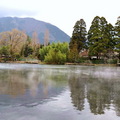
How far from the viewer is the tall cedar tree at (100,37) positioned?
143 ft

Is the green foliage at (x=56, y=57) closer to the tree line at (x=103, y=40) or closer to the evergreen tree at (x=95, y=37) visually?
the tree line at (x=103, y=40)

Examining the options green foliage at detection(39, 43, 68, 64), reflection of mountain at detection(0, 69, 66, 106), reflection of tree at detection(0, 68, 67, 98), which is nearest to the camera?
reflection of mountain at detection(0, 69, 66, 106)

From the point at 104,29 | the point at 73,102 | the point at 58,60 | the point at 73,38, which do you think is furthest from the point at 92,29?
the point at 73,102

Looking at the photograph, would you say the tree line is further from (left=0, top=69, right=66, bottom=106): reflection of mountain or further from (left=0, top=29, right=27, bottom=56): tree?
(left=0, top=69, right=66, bottom=106): reflection of mountain

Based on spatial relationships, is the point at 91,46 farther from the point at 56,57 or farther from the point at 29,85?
the point at 29,85

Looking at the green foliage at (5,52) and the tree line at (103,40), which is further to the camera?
the green foliage at (5,52)

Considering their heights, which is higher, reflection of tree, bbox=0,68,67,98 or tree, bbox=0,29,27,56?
tree, bbox=0,29,27,56

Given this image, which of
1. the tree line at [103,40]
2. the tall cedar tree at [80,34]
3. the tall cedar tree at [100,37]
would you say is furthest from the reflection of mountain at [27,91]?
the tall cedar tree at [80,34]

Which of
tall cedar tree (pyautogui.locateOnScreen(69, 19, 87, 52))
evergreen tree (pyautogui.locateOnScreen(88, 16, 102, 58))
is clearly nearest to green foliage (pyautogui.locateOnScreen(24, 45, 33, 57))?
tall cedar tree (pyautogui.locateOnScreen(69, 19, 87, 52))

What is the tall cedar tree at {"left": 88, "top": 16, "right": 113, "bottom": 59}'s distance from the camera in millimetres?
43559

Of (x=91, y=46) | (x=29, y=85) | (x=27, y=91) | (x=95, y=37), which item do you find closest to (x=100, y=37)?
(x=95, y=37)

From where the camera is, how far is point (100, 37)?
4506cm

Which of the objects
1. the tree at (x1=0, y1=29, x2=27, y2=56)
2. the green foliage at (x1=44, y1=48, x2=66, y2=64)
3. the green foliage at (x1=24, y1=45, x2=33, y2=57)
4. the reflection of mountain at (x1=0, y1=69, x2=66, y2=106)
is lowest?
the reflection of mountain at (x1=0, y1=69, x2=66, y2=106)

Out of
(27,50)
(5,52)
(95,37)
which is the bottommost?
(5,52)
